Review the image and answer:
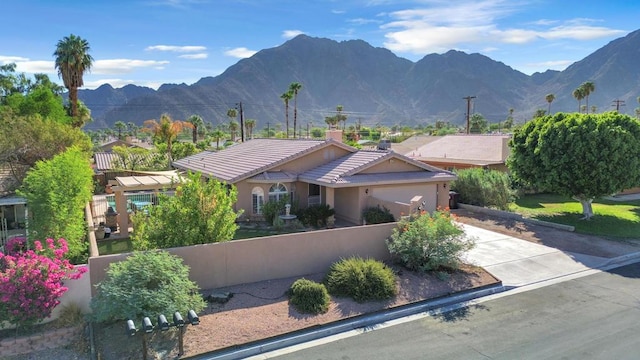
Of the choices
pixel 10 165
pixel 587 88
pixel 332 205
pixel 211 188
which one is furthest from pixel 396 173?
pixel 587 88

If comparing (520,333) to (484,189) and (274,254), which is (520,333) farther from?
(484,189)

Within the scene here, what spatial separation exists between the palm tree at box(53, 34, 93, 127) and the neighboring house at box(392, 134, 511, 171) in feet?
103

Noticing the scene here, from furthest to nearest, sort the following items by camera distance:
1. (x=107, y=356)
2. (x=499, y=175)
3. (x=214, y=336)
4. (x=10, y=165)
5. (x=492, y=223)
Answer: (x=499, y=175), (x=492, y=223), (x=10, y=165), (x=214, y=336), (x=107, y=356)

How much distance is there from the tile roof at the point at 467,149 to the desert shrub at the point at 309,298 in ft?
89.4

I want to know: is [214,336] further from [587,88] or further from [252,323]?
[587,88]

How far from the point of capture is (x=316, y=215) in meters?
22.6

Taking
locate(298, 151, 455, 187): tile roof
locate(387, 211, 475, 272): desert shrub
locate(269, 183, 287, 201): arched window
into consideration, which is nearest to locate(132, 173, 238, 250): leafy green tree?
locate(387, 211, 475, 272): desert shrub

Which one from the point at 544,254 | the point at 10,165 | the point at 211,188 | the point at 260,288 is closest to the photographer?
the point at 260,288

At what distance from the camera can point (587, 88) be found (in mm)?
68312

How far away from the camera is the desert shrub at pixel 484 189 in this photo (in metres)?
27.8

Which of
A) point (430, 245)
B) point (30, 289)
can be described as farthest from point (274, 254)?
point (30, 289)

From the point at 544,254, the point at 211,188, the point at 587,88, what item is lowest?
the point at 544,254

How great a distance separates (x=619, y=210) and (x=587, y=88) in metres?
48.1

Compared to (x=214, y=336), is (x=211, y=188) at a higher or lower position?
higher
